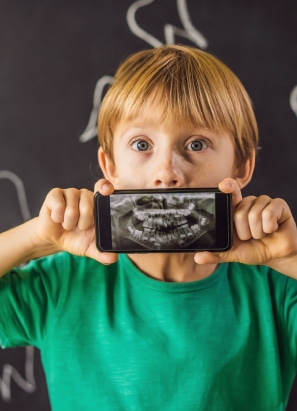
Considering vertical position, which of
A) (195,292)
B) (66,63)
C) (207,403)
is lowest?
(207,403)

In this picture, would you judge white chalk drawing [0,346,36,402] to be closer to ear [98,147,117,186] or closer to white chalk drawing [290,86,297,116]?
ear [98,147,117,186]

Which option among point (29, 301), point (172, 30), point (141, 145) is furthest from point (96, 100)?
point (29, 301)

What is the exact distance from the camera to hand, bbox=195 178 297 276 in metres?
0.58

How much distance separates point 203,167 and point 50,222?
20 cm

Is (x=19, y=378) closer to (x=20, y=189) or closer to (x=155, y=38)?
(x=20, y=189)

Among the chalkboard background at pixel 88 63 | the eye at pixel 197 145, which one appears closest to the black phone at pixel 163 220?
the eye at pixel 197 145

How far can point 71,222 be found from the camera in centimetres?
59

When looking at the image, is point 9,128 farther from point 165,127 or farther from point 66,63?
point 165,127

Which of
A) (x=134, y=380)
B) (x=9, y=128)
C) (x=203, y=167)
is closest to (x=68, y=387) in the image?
(x=134, y=380)

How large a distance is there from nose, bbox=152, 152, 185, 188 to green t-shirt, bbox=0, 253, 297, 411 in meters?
0.15

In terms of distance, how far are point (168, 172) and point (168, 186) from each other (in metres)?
0.02

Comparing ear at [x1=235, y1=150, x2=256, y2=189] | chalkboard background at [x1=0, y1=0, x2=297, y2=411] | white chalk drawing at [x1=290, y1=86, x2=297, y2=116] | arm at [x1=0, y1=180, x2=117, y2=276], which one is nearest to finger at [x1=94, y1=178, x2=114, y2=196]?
arm at [x1=0, y1=180, x2=117, y2=276]

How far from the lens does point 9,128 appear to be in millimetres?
926

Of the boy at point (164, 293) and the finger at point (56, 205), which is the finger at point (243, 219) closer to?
the boy at point (164, 293)
